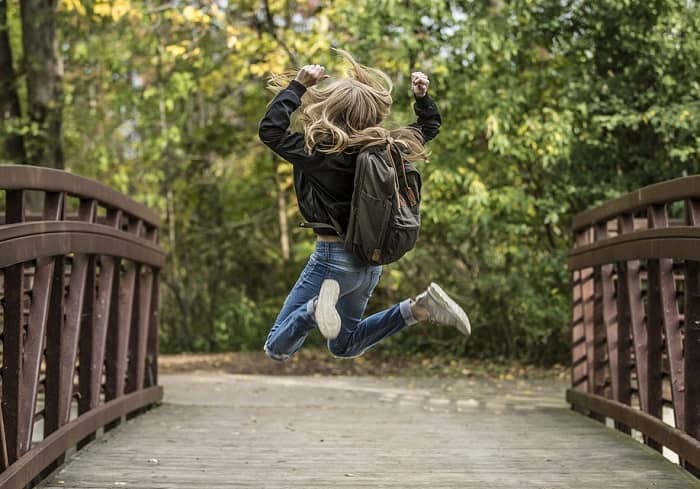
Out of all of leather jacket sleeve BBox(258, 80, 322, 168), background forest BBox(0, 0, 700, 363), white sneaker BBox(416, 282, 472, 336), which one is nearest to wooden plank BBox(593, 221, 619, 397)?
white sneaker BBox(416, 282, 472, 336)

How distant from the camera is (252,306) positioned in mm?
15672

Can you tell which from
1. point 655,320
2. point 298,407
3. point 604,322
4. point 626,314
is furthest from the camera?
point 298,407

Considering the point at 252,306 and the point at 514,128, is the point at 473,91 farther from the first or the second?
the point at 252,306

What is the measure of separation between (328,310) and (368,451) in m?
1.58

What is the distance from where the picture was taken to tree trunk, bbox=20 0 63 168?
45.8ft

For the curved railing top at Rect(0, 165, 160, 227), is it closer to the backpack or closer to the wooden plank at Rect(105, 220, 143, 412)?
the wooden plank at Rect(105, 220, 143, 412)

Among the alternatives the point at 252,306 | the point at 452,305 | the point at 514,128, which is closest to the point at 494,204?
the point at 514,128

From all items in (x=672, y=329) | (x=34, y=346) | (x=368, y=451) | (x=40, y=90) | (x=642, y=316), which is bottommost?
(x=368, y=451)

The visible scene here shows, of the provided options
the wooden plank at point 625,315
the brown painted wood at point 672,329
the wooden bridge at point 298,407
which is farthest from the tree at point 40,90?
the brown painted wood at point 672,329

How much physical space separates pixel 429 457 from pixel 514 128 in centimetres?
667

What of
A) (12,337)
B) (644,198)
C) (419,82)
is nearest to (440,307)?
(419,82)

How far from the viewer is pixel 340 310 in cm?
539

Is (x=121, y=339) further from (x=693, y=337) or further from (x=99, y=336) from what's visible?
(x=693, y=337)

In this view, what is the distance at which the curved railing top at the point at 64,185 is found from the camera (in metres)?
4.53
